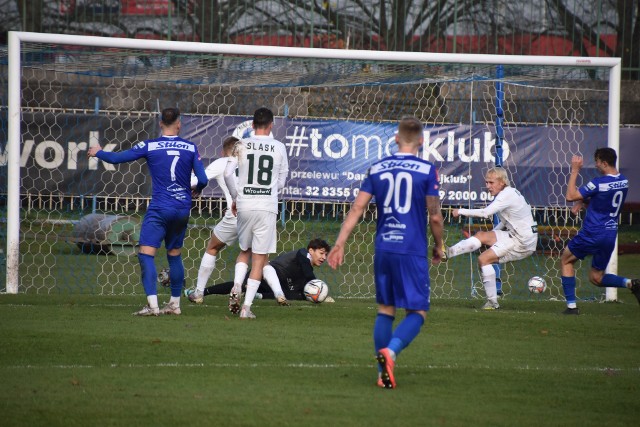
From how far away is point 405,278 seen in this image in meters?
6.42

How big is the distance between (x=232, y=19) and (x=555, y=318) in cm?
1194

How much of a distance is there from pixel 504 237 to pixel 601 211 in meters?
1.18

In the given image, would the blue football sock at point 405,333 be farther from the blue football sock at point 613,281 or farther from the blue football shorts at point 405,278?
the blue football sock at point 613,281

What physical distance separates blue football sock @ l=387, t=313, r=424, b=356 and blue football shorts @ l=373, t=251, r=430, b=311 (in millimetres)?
85

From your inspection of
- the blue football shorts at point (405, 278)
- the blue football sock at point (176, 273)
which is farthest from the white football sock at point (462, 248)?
the blue football shorts at point (405, 278)

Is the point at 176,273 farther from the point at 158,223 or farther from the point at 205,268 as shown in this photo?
the point at 205,268

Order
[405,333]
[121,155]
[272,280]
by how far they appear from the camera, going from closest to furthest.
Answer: [405,333]
[121,155]
[272,280]

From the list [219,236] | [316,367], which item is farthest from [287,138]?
[316,367]

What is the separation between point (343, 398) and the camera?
235 inches

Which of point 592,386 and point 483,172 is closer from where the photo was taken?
point 592,386

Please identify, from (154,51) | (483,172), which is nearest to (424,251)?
(154,51)

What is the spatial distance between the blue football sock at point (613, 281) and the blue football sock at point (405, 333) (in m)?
5.08

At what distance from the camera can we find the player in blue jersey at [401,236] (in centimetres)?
642

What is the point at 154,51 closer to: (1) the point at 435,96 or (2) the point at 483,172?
(2) the point at 483,172
